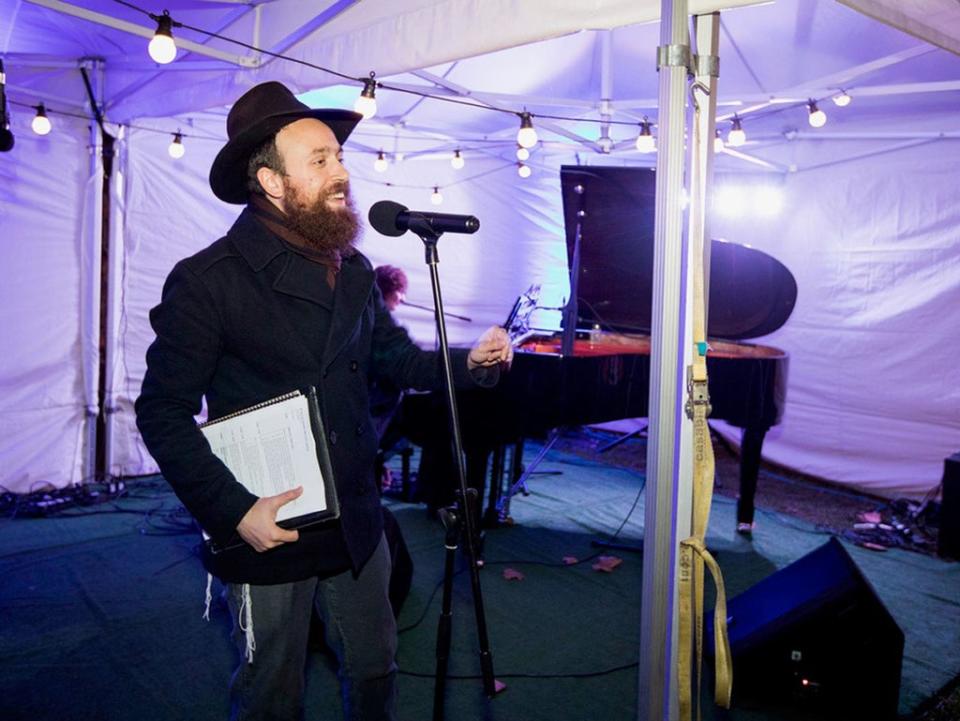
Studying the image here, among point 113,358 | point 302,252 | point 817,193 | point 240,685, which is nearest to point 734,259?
point 817,193

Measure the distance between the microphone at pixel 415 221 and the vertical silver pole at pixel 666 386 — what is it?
0.47m

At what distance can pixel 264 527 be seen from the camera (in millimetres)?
1594

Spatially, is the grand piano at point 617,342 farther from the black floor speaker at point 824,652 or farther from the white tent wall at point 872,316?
the black floor speaker at point 824,652

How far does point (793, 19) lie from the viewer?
203 inches

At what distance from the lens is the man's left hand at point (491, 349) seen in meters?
1.98

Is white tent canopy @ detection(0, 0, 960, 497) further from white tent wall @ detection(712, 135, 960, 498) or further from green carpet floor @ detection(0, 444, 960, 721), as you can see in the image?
green carpet floor @ detection(0, 444, 960, 721)

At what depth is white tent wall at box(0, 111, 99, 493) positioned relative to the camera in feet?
17.5

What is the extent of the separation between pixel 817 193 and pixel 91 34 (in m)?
6.11

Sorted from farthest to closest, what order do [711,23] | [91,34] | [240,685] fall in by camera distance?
1. [91,34]
2. [711,23]
3. [240,685]

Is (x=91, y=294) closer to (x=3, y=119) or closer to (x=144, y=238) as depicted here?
(x=144, y=238)

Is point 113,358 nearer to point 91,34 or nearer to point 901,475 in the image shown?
point 91,34

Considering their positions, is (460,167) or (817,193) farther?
(460,167)

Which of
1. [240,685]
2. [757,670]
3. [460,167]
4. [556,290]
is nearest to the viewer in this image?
[240,685]

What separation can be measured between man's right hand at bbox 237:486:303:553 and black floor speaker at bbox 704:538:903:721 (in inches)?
86.2
